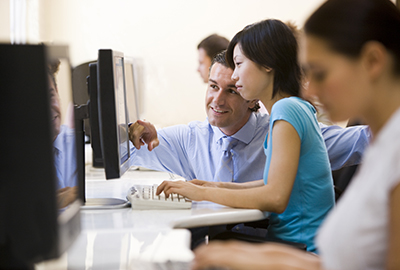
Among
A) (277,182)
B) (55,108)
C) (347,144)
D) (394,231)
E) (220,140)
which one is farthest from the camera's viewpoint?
(220,140)

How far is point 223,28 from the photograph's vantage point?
379cm

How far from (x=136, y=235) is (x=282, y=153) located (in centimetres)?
49

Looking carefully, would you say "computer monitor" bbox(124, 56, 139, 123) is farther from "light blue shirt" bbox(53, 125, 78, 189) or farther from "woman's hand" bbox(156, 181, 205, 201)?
"light blue shirt" bbox(53, 125, 78, 189)

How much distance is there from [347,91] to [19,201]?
0.58 metres

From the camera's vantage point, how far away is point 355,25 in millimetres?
764

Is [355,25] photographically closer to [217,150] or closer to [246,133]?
[246,133]

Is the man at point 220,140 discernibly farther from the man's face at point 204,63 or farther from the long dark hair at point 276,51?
the man's face at point 204,63

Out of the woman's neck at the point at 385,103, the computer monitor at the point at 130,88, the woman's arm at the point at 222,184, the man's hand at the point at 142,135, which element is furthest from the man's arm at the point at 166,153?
the woman's neck at the point at 385,103

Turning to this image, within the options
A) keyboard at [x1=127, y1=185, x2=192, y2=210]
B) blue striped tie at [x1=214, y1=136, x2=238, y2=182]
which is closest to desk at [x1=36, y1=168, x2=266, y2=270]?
keyboard at [x1=127, y1=185, x2=192, y2=210]

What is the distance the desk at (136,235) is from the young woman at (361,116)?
207 millimetres

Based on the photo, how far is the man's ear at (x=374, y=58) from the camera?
2.40ft

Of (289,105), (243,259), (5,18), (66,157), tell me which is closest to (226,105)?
(289,105)

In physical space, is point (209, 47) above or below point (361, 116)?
above

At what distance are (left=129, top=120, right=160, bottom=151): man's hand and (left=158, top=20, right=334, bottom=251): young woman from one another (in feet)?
1.40
